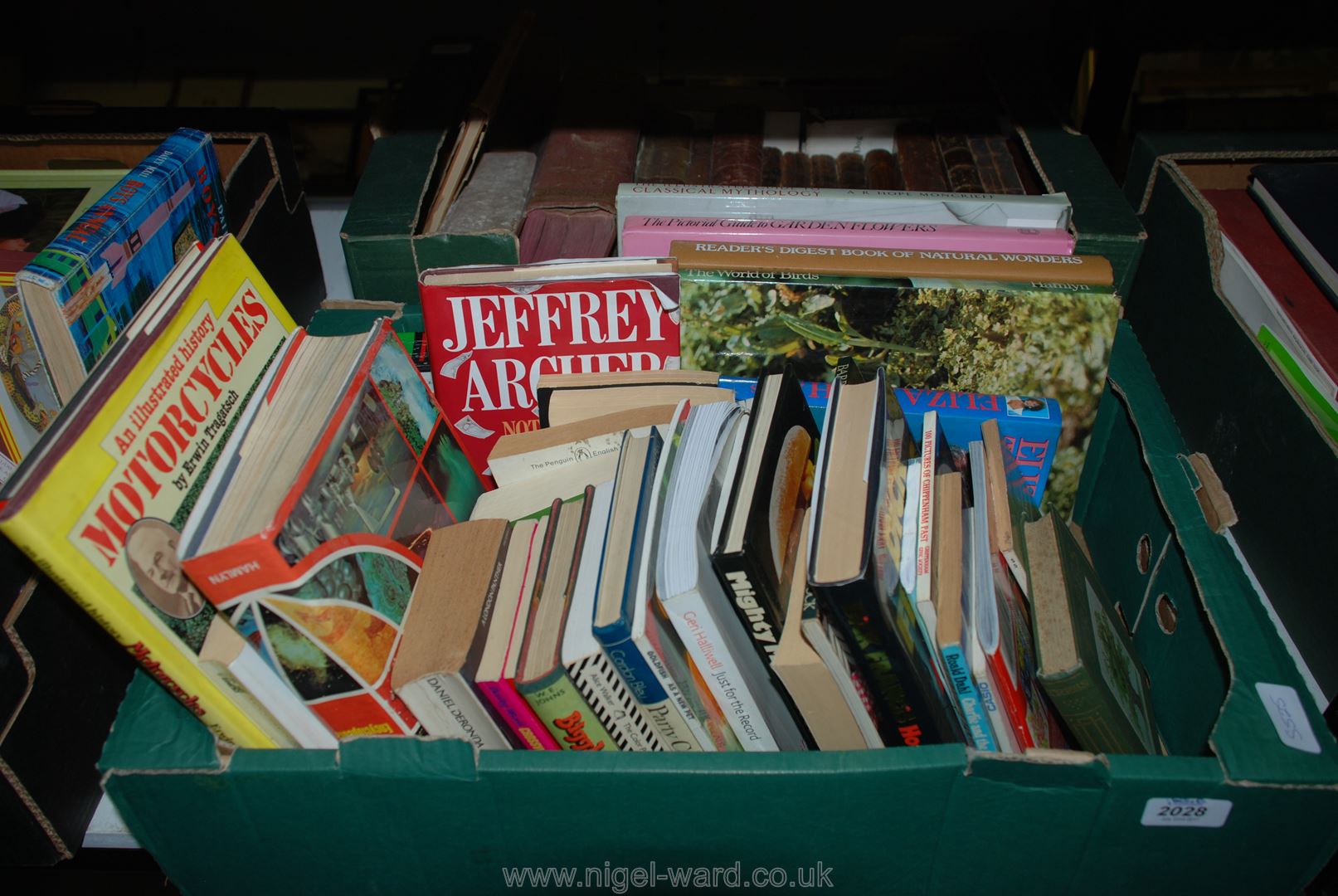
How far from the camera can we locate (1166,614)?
95cm

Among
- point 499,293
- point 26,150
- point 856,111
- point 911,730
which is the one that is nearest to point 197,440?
point 499,293

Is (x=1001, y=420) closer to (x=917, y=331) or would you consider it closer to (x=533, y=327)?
(x=917, y=331)

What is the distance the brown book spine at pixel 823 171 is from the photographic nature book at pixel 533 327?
1.23ft

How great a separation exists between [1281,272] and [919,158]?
451mm

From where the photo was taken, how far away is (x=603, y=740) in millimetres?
798

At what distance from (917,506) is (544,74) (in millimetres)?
1026

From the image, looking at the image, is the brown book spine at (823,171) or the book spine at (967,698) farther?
the brown book spine at (823,171)

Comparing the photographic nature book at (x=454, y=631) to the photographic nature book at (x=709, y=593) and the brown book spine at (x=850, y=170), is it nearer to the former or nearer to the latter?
the photographic nature book at (x=709, y=593)

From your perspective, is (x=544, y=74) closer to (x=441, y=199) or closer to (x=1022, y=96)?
(x=441, y=199)

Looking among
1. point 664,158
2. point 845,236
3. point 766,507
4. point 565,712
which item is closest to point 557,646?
point 565,712

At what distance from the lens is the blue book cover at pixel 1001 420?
96 centimetres

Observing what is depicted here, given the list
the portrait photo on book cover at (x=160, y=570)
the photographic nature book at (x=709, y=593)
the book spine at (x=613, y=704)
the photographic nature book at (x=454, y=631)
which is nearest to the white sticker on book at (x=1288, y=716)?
the photographic nature book at (x=709, y=593)

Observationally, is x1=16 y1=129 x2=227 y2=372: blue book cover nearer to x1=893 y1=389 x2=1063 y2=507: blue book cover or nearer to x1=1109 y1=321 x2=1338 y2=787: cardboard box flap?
x1=893 y1=389 x2=1063 y2=507: blue book cover

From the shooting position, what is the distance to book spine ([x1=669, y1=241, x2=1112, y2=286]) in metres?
0.96
